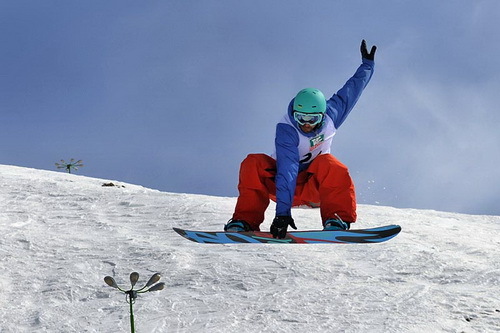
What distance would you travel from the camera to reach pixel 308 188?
23.8 feet

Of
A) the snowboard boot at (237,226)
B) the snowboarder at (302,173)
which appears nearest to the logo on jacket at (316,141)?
the snowboarder at (302,173)

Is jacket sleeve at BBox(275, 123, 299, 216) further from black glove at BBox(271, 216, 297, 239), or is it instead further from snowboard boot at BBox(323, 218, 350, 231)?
snowboard boot at BBox(323, 218, 350, 231)

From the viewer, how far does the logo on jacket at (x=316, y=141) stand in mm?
7027

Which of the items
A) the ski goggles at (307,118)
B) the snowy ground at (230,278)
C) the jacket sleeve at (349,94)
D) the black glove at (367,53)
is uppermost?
the black glove at (367,53)

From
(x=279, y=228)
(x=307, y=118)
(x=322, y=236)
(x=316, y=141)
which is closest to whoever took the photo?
(x=279, y=228)

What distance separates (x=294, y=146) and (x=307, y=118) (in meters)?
0.32

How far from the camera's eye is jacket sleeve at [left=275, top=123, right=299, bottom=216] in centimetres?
678

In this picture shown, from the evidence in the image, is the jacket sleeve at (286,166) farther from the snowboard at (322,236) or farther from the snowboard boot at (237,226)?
the snowboard boot at (237,226)

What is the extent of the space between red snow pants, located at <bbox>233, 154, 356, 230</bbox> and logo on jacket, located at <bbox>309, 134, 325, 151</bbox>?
12cm

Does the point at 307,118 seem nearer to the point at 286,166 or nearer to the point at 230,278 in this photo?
the point at 286,166

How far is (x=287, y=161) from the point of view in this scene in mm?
6914

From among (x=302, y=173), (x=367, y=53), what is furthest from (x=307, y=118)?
(x=367, y=53)

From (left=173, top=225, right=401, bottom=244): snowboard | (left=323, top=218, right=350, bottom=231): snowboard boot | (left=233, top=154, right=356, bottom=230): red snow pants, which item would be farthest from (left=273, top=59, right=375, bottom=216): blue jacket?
(left=323, top=218, right=350, bottom=231): snowboard boot

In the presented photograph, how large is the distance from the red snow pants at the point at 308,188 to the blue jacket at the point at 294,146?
145 mm
